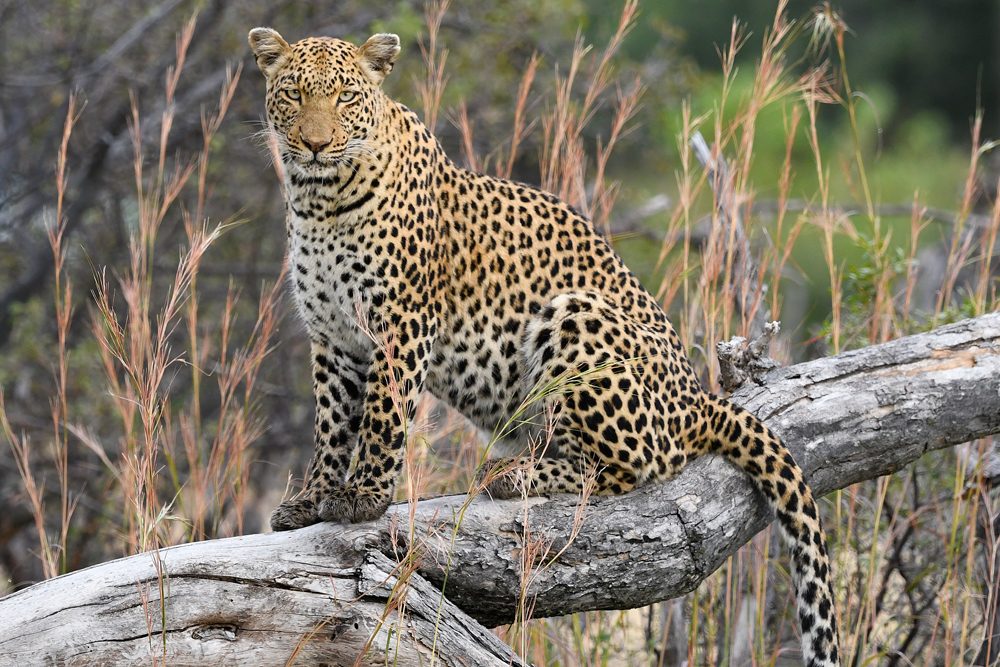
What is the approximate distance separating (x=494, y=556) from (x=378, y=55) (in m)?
2.19

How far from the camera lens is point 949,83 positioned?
33.9 m

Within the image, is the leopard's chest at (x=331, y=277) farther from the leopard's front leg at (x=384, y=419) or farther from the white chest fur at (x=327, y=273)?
the leopard's front leg at (x=384, y=419)

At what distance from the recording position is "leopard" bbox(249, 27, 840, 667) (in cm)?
481

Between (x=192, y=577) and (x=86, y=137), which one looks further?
(x=86, y=137)

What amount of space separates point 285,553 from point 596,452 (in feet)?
4.28

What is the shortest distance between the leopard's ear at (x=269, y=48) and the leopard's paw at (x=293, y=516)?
1804 mm

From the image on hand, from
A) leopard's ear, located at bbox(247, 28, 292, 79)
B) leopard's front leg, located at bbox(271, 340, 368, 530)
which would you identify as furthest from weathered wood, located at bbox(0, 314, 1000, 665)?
leopard's ear, located at bbox(247, 28, 292, 79)

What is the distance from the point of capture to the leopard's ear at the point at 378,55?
5.20 meters

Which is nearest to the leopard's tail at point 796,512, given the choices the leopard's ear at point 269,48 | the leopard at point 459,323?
the leopard at point 459,323

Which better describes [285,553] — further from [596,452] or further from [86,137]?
[86,137]

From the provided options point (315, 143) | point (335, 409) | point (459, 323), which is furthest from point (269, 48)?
point (335, 409)

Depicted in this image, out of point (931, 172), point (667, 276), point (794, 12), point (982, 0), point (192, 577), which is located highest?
point (982, 0)

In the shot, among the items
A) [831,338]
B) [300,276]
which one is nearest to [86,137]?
[300,276]

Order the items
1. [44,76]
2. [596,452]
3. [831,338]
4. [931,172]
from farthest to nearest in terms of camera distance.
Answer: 1. [931,172]
2. [44,76]
3. [831,338]
4. [596,452]
